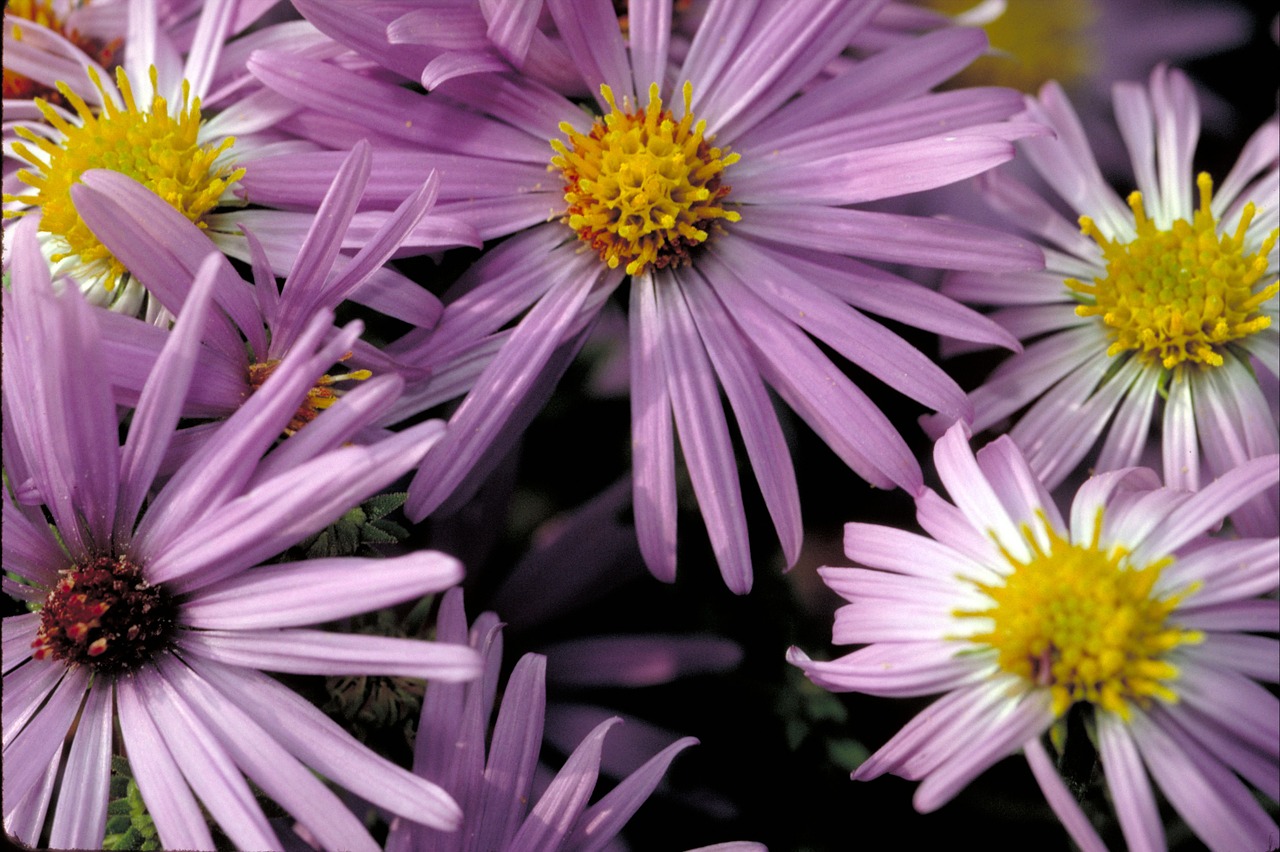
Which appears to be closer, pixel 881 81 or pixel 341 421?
pixel 341 421

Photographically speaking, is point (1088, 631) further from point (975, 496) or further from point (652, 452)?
point (652, 452)

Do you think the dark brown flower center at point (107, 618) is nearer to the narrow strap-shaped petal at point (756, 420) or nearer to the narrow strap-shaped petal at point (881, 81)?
the narrow strap-shaped petal at point (756, 420)

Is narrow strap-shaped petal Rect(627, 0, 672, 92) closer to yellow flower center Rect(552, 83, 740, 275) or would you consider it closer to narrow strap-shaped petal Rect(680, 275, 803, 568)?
yellow flower center Rect(552, 83, 740, 275)

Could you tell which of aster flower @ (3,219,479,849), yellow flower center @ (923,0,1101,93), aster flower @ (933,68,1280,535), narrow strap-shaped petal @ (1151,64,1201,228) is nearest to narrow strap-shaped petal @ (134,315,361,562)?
aster flower @ (3,219,479,849)

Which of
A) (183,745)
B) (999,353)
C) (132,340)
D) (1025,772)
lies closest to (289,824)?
(183,745)

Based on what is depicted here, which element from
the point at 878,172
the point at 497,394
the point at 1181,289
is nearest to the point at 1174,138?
the point at 1181,289

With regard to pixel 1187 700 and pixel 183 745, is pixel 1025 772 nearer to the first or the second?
pixel 1187 700
